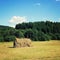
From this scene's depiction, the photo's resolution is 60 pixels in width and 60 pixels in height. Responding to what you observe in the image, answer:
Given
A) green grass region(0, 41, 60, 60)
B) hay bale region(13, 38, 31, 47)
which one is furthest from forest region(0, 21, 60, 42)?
green grass region(0, 41, 60, 60)

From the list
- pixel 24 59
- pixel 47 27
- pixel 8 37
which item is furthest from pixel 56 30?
pixel 24 59

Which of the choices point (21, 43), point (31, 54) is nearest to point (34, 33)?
point (21, 43)

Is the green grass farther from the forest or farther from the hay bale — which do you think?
the forest

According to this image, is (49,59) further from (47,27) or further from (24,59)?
(47,27)

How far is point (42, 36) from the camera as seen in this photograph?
Result: 90.7m

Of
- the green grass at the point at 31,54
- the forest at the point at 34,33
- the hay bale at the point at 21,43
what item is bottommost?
the green grass at the point at 31,54

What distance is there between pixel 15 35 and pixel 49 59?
72019mm

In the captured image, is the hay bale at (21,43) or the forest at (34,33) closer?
the hay bale at (21,43)

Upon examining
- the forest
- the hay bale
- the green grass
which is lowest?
the green grass

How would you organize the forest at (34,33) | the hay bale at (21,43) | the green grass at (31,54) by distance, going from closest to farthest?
1. the green grass at (31,54)
2. the hay bale at (21,43)
3. the forest at (34,33)

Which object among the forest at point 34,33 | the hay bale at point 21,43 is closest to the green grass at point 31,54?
the hay bale at point 21,43

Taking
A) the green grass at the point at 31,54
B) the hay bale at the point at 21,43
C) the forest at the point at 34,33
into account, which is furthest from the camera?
the forest at the point at 34,33

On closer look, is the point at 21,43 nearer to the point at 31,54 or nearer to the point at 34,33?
the point at 31,54

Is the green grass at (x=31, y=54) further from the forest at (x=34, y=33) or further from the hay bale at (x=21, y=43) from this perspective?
the forest at (x=34, y=33)
